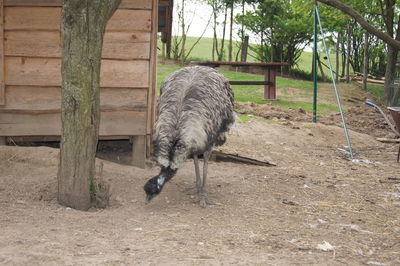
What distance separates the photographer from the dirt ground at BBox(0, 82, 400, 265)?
14.2 ft

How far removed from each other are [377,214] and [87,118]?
313cm

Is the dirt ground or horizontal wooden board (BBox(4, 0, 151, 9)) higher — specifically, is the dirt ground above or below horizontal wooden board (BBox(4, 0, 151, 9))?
below

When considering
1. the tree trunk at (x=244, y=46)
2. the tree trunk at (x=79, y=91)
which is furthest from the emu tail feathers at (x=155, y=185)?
the tree trunk at (x=244, y=46)

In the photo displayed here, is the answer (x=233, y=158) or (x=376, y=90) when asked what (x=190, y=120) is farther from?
(x=376, y=90)

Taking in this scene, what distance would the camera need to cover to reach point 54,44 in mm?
6930

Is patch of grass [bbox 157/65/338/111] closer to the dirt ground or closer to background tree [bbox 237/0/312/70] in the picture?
background tree [bbox 237/0/312/70]

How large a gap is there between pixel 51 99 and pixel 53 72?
34 cm

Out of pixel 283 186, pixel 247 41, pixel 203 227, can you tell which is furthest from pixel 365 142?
pixel 247 41

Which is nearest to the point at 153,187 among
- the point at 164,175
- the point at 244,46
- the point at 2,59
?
the point at 164,175

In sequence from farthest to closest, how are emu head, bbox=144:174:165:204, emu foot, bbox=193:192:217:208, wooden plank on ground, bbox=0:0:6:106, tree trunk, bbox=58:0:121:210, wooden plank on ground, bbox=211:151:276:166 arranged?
1. wooden plank on ground, bbox=211:151:276:166
2. wooden plank on ground, bbox=0:0:6:106
3. emu foot, bbox=193:192:217:208
4. emu head, bbox=144:174:165:204
5. tree trunk, bbox=58:0:121:210

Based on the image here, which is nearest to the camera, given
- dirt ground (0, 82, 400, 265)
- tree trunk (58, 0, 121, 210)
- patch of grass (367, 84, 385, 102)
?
dirt ground (0, 82, 400, 265)

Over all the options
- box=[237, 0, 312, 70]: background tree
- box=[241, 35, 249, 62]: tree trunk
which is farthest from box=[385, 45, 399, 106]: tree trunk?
box=[241, 35, 249, 62]: tree trunk

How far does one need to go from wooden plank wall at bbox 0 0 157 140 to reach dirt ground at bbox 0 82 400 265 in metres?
0.47

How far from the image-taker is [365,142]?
1092 cm
